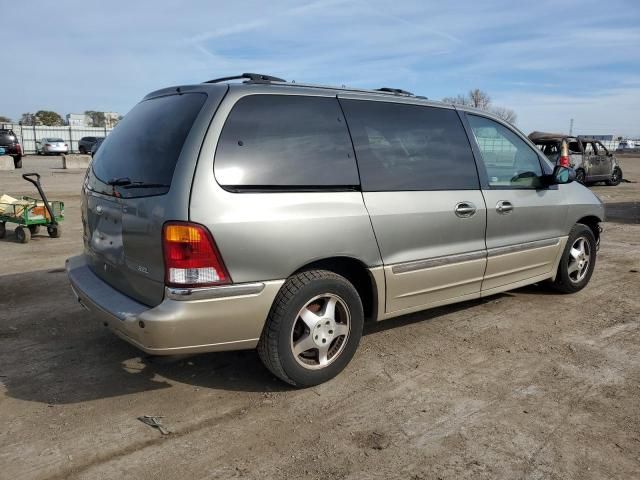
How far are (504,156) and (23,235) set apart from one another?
276 inches

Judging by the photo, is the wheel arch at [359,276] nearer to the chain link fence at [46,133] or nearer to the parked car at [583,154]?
the parked car at [583,154]

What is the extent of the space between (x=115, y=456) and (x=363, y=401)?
143 cm

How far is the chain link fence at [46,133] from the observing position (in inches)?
1623

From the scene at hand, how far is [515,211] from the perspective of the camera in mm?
4520

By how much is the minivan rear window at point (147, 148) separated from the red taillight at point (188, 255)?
0.28m

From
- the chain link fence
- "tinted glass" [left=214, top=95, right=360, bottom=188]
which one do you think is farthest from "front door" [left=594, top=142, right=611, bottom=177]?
the chain link fence

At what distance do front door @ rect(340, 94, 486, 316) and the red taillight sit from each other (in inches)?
45.7

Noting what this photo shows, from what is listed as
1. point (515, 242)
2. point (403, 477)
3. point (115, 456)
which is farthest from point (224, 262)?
point (515, 242)

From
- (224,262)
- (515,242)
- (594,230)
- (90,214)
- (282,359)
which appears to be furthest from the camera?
(594,230)

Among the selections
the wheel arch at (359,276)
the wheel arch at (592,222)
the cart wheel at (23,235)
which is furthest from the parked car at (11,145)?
the wheel arch at (592,222)

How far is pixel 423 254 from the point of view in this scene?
385cm

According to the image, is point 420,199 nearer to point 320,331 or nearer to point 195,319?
point 320,331

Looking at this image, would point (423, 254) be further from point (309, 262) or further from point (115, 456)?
point (115, 456)

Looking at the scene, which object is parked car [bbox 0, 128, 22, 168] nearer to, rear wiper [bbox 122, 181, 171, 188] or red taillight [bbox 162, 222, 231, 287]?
rear wiper [bbox 122, 181, 171, 188]
